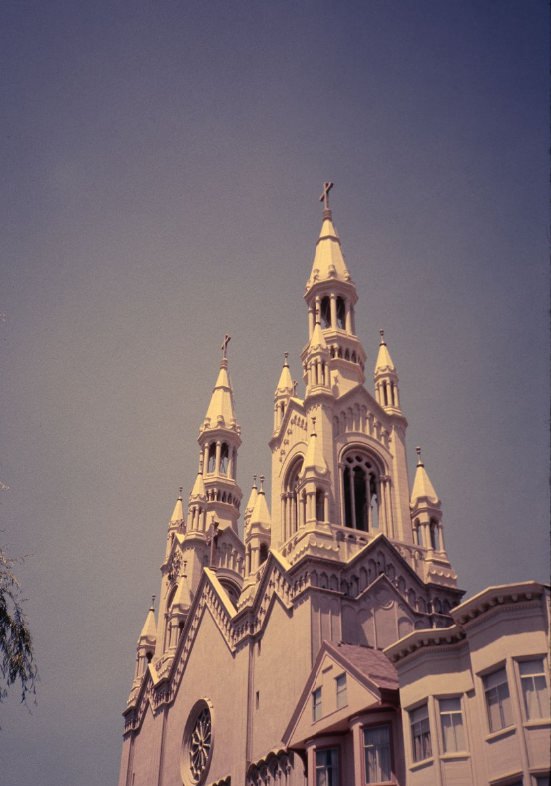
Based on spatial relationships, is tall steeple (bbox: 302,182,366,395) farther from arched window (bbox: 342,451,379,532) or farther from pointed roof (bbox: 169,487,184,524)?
pointed roof (bbox: 169,487,184,524)

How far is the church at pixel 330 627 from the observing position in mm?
23906

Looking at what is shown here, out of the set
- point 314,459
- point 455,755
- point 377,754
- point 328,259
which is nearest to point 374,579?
point 314,459

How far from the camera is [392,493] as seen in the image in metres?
44.7

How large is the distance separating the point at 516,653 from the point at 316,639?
46.5ft

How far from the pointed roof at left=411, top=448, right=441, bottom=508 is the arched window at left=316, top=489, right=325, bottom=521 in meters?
6.26

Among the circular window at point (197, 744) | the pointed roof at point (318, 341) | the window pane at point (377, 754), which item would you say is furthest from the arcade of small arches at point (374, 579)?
the pointed roof at point (318, 341)

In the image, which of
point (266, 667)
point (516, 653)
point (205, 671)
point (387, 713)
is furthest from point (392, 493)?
point (516, 653)

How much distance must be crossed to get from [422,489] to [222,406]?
82.5 ft

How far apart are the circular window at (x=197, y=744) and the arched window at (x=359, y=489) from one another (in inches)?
487

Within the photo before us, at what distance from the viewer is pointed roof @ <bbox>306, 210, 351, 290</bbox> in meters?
53.1

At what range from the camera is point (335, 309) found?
51531 mm

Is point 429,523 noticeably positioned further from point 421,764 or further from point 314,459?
point 421,764

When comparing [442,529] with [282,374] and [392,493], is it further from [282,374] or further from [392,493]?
[282,374]

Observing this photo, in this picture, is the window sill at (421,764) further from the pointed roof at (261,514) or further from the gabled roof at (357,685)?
the pointed roof at (261,514)
